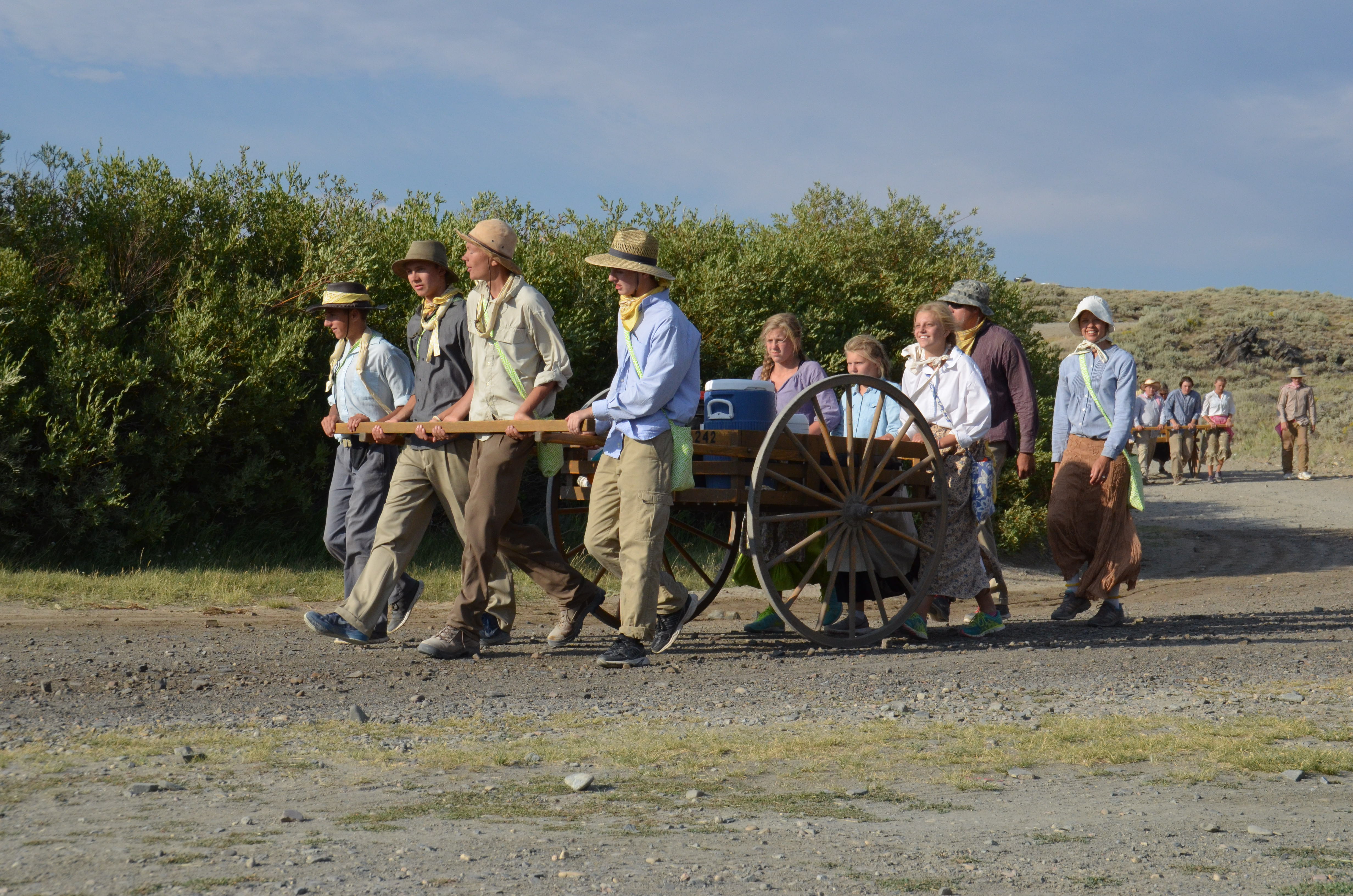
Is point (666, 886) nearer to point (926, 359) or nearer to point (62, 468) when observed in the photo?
point (926, 359)

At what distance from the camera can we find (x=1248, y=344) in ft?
168

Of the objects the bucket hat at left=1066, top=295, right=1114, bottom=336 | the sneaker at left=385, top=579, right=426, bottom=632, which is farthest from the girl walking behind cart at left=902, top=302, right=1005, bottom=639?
the sneaker at left=385, top=579, right=426, bottom=632

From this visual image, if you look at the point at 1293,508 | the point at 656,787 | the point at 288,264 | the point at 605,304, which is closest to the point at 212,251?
the point at 288,264

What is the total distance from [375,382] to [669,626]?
2.20 meters

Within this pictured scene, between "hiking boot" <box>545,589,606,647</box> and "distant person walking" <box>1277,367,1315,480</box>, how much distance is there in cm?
1929

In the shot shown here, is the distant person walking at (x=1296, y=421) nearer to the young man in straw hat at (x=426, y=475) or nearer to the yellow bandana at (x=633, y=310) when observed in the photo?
the yellow bandana at (x=633, y=310)

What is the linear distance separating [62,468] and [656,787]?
720 centimetres

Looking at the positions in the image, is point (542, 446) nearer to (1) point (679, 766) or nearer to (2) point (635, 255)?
(2) point (635, 255)

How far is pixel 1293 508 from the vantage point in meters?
18.7

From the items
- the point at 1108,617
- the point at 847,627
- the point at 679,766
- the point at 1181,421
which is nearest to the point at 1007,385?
the point at 1108,617

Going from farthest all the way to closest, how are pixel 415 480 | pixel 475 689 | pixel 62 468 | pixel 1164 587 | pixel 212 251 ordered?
pixel 1164 587
pixel 212 251
pixel 62 468
pixel 415 480
pixel 475 689

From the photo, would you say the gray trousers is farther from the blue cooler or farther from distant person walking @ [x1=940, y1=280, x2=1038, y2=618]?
distant person walking @ [x1=940, y1=280, x2=1038, y2=618]

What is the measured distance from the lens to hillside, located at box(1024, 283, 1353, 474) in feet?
125

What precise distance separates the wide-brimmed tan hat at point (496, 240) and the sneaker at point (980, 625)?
3539 mm
